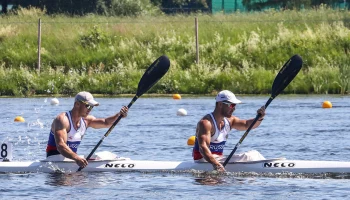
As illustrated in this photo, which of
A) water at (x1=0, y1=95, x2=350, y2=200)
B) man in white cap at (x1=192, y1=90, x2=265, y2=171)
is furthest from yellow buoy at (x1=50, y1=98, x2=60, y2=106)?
man in white cap at (x1=192, y1=90, x2=265, y2=171)

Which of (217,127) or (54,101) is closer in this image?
(217,127)

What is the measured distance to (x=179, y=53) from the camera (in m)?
35.3

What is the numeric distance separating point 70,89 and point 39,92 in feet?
3.33

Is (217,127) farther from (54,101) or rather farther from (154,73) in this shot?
(54,101)

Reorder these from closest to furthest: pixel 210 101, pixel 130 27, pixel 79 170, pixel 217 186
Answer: pixel 217 186 < pixel 79 170 < pixel 210 101 < pixel 130 27

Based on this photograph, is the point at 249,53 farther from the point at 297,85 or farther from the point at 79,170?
the point at 79,170

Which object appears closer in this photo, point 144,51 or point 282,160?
point 282,160

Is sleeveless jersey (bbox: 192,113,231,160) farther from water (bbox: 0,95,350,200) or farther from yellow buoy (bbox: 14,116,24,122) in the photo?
yellow buoy (bbox: 14,116,24,122)

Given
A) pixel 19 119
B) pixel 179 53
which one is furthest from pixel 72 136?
pixel 179 53

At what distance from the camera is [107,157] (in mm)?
16156

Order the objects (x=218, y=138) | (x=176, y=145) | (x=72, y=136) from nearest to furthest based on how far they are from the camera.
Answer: (x=218, y=138), (x=72, y=136), (x=176, y=145)

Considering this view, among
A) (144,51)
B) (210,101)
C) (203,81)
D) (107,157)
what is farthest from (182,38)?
(107,157)

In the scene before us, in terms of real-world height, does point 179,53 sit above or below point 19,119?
above

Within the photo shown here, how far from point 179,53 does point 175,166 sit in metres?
19.5
